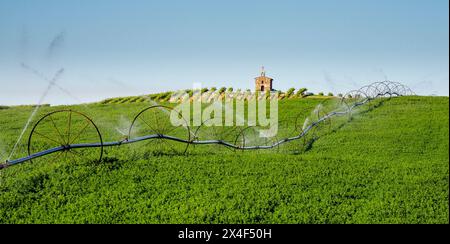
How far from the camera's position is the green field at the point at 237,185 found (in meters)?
5.14

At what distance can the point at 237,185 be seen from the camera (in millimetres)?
5930

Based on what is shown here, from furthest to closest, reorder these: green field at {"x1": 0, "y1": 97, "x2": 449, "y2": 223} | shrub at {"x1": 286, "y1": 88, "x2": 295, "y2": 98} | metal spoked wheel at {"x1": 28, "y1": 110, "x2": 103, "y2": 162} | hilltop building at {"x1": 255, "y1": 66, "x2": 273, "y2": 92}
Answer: shrub at {"x1": 286, "y1": 88, "x2": 295, "y2": 98}
hilltop building at {"x1": 255, "y1": 66, "x2": 273, "y2": 92}
metal spoked wheel at {"x1": 28, "y1": 110, "x2": 103, "y2": 162}
green field at {"x1": 0, "y1": 97, "x2": 449, "y2": 223}

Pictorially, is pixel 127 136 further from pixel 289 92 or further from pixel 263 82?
pixel 289 92

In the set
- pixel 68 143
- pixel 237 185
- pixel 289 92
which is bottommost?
pixel 237 185

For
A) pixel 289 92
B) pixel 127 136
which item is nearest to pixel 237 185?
pixel 127 136

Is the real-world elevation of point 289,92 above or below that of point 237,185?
above

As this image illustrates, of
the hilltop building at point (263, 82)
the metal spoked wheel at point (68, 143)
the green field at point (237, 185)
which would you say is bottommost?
the green field at point (237, 185)

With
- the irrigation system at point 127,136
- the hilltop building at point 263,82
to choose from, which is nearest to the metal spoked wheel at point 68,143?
the irrigation system at point 127,136

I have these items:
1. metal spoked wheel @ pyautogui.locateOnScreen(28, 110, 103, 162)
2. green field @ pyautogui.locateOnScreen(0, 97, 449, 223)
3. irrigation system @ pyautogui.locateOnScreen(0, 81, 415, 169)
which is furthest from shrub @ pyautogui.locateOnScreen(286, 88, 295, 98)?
metal spoked wheel @ pyautogui.locateOnScreen(28, 110, 103, 162)

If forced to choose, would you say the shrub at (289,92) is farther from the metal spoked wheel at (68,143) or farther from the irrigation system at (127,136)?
the metal spoked wheel at (68,143)

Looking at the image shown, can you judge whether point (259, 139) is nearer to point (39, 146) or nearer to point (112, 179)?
point (112, 179)

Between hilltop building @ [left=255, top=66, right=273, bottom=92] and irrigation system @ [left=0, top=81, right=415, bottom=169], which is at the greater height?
hilltop building @ [left=255, top=66, right=273, bottom=92]

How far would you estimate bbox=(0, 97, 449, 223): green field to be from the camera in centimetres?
514

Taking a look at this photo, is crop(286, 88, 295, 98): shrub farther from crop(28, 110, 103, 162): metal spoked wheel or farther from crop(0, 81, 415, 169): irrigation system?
crop(28, 110, 103, 162): metal spoked wheel
